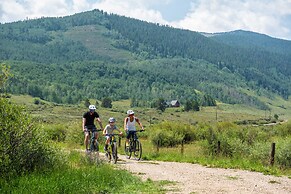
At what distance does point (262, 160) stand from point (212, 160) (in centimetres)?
258

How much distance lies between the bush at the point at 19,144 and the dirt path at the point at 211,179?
3.76 metres

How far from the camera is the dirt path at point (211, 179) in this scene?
12.5 meters

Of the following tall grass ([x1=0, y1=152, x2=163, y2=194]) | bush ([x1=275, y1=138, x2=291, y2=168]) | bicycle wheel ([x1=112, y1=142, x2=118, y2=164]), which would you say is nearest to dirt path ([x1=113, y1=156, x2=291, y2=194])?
bicycle wheel ([x1=112, y1=142, x2=118, y2=164])

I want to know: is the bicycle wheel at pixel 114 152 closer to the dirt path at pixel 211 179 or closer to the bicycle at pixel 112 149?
the bicycle at pixel 112 149

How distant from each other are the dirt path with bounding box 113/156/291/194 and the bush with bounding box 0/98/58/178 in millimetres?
3761

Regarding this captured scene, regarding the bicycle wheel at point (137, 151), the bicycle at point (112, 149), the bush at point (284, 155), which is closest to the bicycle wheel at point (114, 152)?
the bicycle at point (112, 149)

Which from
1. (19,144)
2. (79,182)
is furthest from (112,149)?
(19,144)

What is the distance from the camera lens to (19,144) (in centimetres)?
1241

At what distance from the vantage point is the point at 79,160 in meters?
16.1

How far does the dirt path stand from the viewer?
41.1 ft

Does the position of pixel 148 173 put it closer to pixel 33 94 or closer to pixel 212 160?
pixel 212 160

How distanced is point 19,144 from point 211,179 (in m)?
6.76

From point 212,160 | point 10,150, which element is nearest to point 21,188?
point 10,150

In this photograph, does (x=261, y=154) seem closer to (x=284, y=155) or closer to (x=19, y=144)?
(x=284, y=155)
